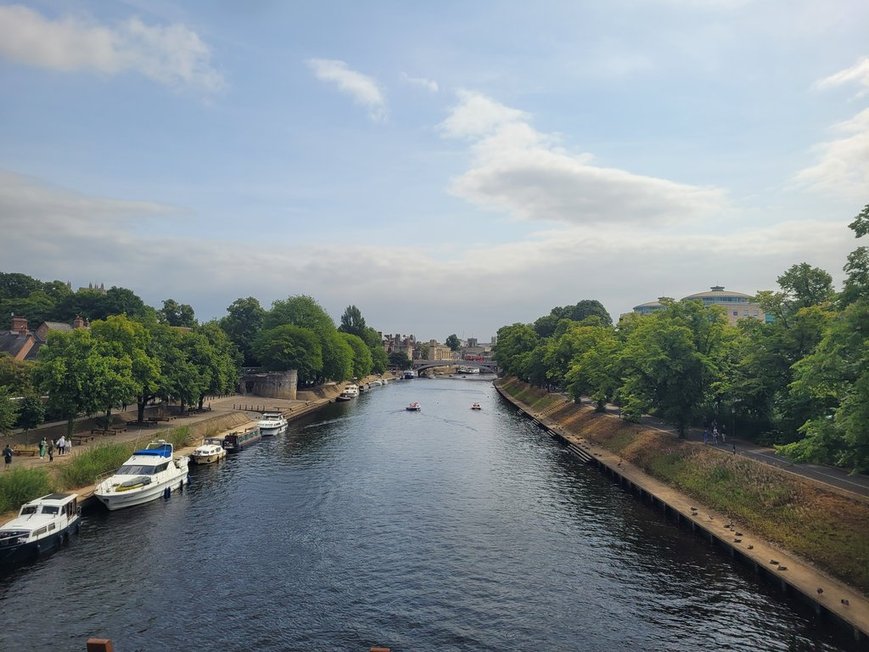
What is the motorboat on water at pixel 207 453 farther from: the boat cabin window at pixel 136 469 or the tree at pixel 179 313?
the tree at pixel 179 313

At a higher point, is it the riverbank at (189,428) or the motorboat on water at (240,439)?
the riverbank at (189,428)

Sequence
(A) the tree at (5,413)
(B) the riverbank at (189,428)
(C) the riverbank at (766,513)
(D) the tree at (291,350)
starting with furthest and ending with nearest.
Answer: (D) the tree at (291,350) → (B) the riverbank at (189,428) → (A) the tree at (5,413) → (C) the riverbank at (766,513)

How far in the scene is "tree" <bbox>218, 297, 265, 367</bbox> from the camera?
582ft

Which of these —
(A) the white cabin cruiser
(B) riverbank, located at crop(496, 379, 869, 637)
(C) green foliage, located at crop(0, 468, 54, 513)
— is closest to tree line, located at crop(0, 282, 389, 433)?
(A) the white cabin cruiser

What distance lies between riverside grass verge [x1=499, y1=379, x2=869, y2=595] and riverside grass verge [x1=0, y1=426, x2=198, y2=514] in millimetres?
53702

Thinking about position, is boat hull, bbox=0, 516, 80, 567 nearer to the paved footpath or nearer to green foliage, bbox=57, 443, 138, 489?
green foliage, bbox=57, 443, 138, 489

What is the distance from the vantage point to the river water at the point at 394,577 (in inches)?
1150

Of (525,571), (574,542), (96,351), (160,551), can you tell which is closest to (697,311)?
(574,542)

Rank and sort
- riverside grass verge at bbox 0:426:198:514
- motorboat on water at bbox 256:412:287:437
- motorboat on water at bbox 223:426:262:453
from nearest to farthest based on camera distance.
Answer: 1. riverside grass verge at bbox 0:426:198:514
2. motorboat on water at bbox 223:426:262:453
3. motorboat on water at bbox 256:412:287:437

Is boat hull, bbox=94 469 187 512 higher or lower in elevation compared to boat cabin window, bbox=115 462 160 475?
lower

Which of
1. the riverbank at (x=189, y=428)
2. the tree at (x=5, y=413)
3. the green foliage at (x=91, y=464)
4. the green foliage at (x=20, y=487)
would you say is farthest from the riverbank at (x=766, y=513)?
the tree at (x=5, y=413)

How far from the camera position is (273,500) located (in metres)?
53.3

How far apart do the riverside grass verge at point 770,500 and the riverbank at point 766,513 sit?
68mm

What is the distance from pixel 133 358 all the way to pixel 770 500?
228ft
